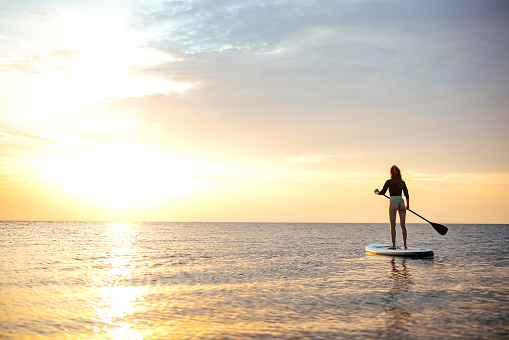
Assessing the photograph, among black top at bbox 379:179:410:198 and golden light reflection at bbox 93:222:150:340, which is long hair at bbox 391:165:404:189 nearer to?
black top at bbox 379:179:410:198

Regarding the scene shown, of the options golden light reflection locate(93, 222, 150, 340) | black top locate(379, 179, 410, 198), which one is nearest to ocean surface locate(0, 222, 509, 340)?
golden light reflection locate(93, 222, 150, 340)

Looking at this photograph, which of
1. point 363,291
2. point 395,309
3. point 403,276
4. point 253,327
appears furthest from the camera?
point 403,276

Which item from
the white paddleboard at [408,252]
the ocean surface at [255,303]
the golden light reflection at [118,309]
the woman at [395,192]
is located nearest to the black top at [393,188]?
the woman at [395,192]

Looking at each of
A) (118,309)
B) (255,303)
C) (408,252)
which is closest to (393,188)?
(408,252)

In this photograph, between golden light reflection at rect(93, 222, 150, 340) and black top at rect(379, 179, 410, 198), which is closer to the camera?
golden light reflection at rect(93, 222, 150, 340)

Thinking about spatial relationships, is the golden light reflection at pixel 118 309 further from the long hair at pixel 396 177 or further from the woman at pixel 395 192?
the long hair at pixel 396 177

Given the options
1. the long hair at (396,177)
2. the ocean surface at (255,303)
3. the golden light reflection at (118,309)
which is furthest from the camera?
the long hair at (396,177)

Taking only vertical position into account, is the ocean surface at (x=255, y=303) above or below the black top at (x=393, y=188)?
below

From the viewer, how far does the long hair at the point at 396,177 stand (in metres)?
22.8

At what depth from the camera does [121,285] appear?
571 inches

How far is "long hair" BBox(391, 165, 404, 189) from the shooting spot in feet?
74.8

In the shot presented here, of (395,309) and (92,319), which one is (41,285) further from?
(395,309)

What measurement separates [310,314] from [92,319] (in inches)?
204

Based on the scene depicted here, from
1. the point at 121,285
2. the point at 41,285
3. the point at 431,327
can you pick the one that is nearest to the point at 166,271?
the point at 121,285
